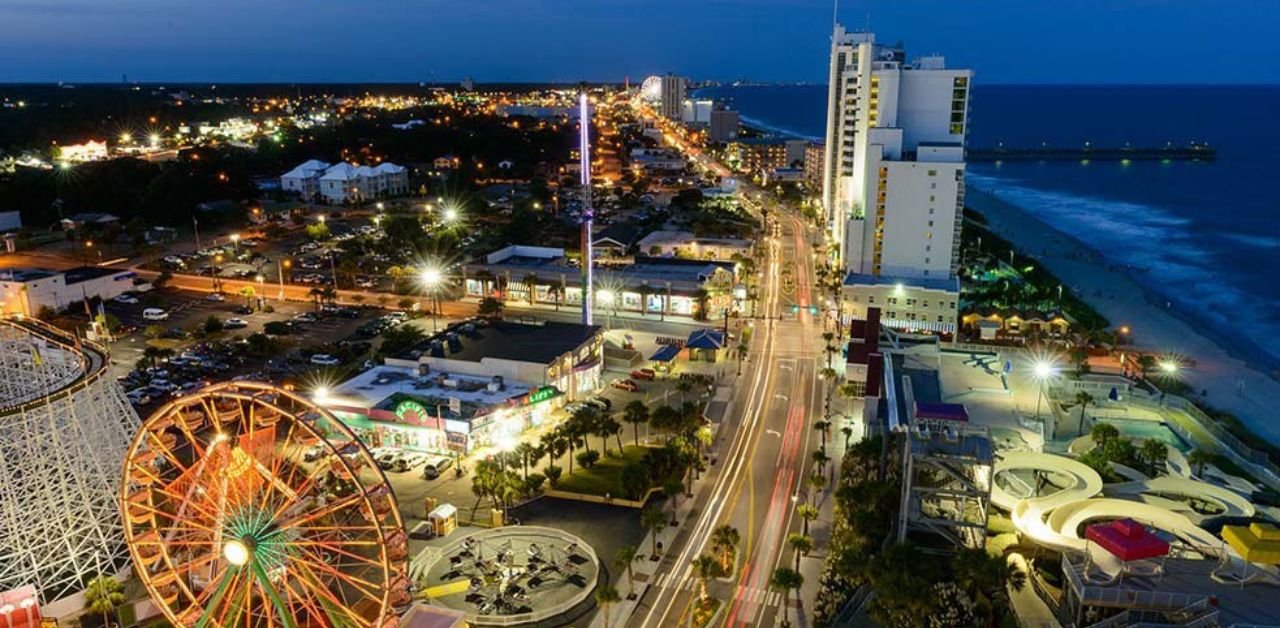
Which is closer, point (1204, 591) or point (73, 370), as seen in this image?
point (1204, 591)

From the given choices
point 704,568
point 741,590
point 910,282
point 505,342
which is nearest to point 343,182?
point 505,342

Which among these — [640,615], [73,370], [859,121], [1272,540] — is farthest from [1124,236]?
[73,370]

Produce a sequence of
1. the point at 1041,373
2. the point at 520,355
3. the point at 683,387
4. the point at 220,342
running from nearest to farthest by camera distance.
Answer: the point at 1041,373 < the point at 520,355 < the point at 683,387 < the point at 220,342

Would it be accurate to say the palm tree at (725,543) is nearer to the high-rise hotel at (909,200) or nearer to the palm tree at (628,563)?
the palm tree at (628,563)

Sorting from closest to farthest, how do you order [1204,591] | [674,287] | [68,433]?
1. [1204,591]
2. [68,433]
3. [674,287]

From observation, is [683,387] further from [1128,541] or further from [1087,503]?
[1128,541]

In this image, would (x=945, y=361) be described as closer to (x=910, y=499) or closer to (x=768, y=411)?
(x=768, y=411)

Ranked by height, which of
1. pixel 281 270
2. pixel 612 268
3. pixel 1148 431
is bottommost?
pixel 1148 431
